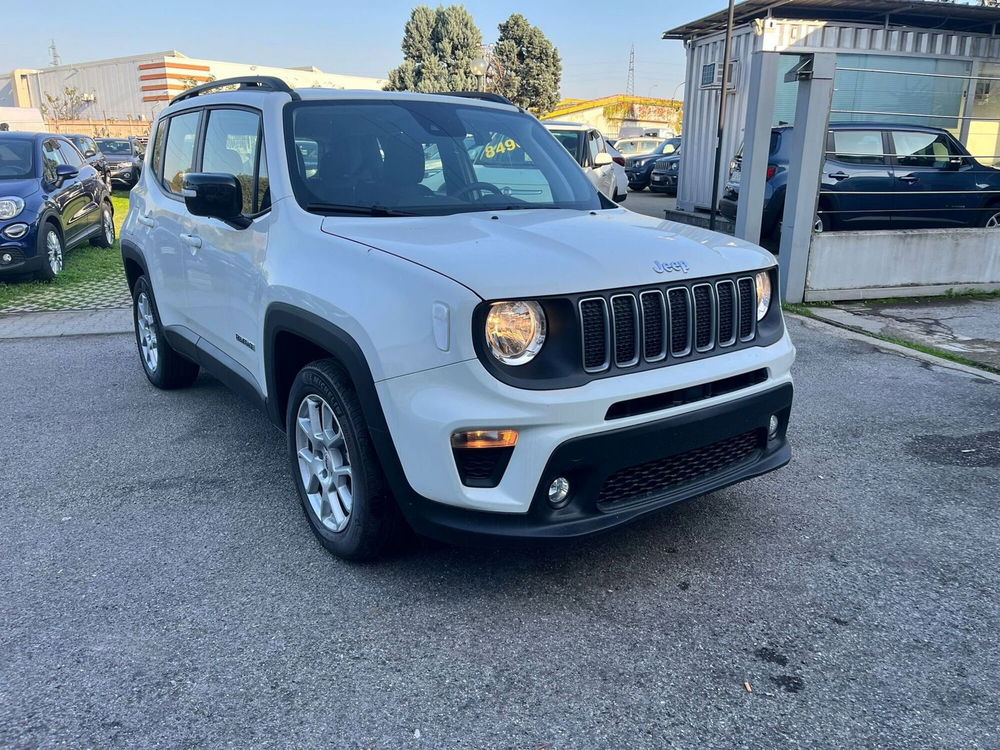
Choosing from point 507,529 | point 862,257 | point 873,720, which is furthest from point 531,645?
point 862,257

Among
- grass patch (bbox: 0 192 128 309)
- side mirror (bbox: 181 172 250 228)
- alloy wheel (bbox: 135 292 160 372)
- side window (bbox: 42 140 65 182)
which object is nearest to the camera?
side mirror (bbox: 181 172 250 228)

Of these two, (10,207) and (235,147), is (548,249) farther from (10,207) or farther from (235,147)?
(10,207)

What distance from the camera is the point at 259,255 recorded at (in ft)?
11.5

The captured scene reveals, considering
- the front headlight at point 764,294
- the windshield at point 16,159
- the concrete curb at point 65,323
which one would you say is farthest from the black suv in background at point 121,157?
the front headlight at point 764,294

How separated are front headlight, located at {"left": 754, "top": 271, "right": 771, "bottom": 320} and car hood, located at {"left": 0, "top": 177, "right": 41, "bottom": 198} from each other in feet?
28.9

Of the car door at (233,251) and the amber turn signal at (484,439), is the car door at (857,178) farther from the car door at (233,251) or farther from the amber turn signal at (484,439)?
the amber turn signal at (484,439)

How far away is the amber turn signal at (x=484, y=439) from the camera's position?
254cm

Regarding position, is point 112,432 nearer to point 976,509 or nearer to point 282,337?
point 282,337

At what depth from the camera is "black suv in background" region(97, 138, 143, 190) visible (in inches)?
840

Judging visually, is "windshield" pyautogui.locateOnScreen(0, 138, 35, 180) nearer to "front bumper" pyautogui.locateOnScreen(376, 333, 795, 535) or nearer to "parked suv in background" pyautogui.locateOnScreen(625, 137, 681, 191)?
"front bumper" pyautogui.locateOnScreen(376, 333, 795, 535)

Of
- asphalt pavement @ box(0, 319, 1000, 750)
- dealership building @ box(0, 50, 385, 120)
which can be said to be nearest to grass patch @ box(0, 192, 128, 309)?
asphalt pavement @ box(0, 319, 1000, 750)

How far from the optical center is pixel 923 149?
10383 millimetres

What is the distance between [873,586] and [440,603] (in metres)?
1.64

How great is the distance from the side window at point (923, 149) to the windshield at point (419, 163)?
7.89 meters
